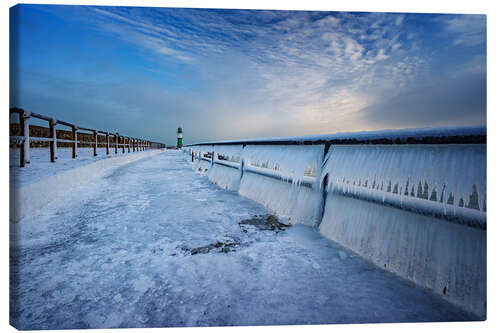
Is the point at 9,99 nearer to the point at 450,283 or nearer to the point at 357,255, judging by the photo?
the point at 357,255

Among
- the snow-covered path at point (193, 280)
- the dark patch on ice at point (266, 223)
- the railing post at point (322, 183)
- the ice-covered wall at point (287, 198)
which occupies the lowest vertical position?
the snow-covered path at point (193, 280)

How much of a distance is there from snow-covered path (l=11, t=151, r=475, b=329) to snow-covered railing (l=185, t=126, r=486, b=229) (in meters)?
0.36

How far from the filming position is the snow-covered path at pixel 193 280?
84cm

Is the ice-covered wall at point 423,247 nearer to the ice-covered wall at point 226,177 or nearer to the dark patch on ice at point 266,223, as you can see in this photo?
the dark patch on ice at point 266,223

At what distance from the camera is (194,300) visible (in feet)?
2.90

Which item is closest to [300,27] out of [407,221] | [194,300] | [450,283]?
[407,221]

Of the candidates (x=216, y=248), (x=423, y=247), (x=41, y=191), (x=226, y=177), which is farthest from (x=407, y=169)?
(x=41, y=191)

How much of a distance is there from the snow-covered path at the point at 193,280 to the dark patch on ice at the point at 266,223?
87 mm

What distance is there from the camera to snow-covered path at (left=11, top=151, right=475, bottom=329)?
2.75ft

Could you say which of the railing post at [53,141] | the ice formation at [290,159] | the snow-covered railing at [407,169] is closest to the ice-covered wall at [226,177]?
the ice formation at [290,159]

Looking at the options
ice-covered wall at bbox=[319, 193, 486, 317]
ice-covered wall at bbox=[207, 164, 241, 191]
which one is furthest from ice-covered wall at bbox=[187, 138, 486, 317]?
ice-covered wall at bbox=[207, 164, 241, 191]

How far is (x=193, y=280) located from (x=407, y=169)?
114cm
